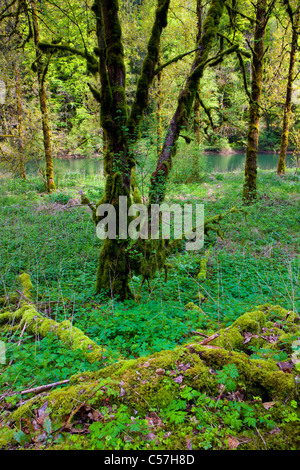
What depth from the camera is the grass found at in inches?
107

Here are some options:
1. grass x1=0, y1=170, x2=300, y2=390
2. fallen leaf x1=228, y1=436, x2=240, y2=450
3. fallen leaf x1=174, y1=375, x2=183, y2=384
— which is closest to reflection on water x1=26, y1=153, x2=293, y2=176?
grass x1=0, y1=170, x2=300, y2=390

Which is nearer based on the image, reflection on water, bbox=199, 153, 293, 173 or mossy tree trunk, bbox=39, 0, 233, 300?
mossy tree trunk, bbox=39, 0, 233, 300

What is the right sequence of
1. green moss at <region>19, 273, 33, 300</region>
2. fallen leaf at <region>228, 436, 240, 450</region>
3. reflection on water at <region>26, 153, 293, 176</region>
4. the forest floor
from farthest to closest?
reflection on water at <region>26, 153, 293, 176</region>
green moss at <region>19, 273, 33, 300</region>
the forest floor
fallen leaf at <region>228, 436, 240, 450</region>

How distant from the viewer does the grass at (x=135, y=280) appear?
2.73 m

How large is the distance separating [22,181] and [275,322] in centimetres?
1423

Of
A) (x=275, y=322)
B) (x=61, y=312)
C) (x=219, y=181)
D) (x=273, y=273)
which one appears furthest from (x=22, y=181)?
(x=275, y=322)

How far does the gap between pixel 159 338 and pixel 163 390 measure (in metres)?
1.14

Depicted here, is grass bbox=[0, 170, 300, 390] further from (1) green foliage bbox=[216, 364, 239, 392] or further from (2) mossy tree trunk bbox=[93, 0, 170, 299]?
(1) green foliage bbox=[216, 364, 239, 392]

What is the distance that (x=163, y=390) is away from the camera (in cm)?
176

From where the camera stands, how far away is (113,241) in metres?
4.22

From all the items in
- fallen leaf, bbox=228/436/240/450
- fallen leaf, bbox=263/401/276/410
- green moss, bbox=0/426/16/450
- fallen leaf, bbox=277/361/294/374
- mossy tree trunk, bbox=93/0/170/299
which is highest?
mossy tree trunk, bbox=93/0/170/299

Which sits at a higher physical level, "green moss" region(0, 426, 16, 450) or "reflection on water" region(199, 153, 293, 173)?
"reflection on water" region(199, 153, 293, 173)

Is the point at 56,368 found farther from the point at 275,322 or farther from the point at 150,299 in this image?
the point at 275,322

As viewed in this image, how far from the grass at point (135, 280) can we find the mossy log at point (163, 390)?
44 centimetres
